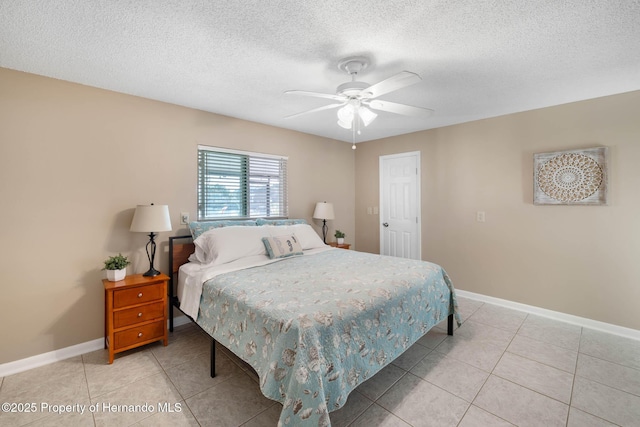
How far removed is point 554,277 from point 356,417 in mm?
2902

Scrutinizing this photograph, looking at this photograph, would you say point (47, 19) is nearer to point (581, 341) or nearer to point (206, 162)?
point (206, 162)

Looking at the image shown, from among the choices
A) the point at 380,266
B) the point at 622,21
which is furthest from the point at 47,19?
the point at 622,21

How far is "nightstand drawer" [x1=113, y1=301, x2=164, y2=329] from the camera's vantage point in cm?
232

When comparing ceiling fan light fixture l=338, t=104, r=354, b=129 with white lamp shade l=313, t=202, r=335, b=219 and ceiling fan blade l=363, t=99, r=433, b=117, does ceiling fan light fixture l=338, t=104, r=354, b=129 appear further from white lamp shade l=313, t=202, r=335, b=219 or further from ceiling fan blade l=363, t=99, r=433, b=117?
white lamp shade l=313, t=202, r=335, b=219

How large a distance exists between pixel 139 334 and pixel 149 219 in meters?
1.03

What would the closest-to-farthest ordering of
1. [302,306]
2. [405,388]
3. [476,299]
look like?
[302,306] < [405,388] < [476,299]

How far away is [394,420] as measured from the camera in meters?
1.70

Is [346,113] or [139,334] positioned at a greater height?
[346,113]

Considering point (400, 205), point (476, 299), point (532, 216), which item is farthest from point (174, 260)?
point (532, 216)

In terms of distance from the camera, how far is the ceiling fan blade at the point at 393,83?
1.71 metres

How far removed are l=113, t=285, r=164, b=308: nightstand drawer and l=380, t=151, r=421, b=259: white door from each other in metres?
3.45

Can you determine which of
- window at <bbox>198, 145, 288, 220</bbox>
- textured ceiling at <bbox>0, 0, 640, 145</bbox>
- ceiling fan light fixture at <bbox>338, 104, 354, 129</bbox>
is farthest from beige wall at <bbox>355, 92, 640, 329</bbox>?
ceiling fan light fixture at <bbox>338, 104, 354, 129</bbox>

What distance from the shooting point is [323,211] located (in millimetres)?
4199

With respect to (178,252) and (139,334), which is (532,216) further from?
(139,334)
